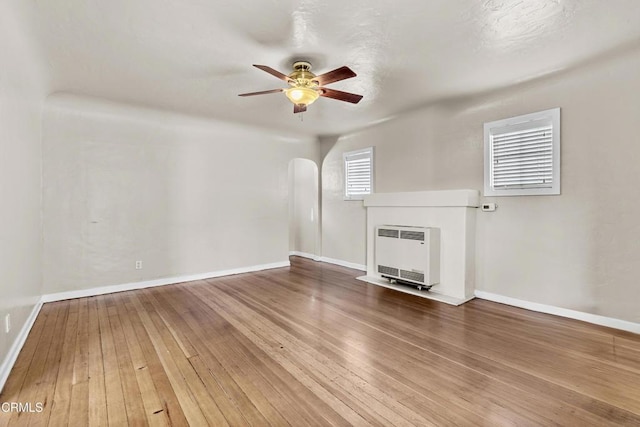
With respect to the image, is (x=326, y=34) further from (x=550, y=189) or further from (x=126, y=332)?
(x=126, y=332)

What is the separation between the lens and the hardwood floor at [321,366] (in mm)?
1787

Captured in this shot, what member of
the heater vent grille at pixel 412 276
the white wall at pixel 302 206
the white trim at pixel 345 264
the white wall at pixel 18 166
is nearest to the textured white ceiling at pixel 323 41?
the white wall at pixel 18 166

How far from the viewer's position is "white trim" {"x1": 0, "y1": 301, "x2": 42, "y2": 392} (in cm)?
210

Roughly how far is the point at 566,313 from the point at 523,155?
181 centimetres

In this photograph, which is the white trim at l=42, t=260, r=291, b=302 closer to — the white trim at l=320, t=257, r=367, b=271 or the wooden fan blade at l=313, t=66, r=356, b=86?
the white trim at l=320, t=257, r=367, b=271

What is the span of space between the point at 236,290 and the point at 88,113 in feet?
10.3

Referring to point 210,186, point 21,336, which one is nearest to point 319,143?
point 210,186

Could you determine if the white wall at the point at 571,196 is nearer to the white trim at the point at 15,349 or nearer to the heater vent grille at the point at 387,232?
the heater vent grille at the point at 387,232

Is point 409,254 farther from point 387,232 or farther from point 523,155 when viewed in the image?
point 523,155

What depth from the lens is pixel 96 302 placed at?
388 centimetres

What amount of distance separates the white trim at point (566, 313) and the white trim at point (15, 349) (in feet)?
15.3

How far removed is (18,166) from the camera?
8.70ft

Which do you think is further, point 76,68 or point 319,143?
point 319,143

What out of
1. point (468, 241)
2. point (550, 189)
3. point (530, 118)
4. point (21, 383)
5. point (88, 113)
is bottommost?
point (21, 383)
